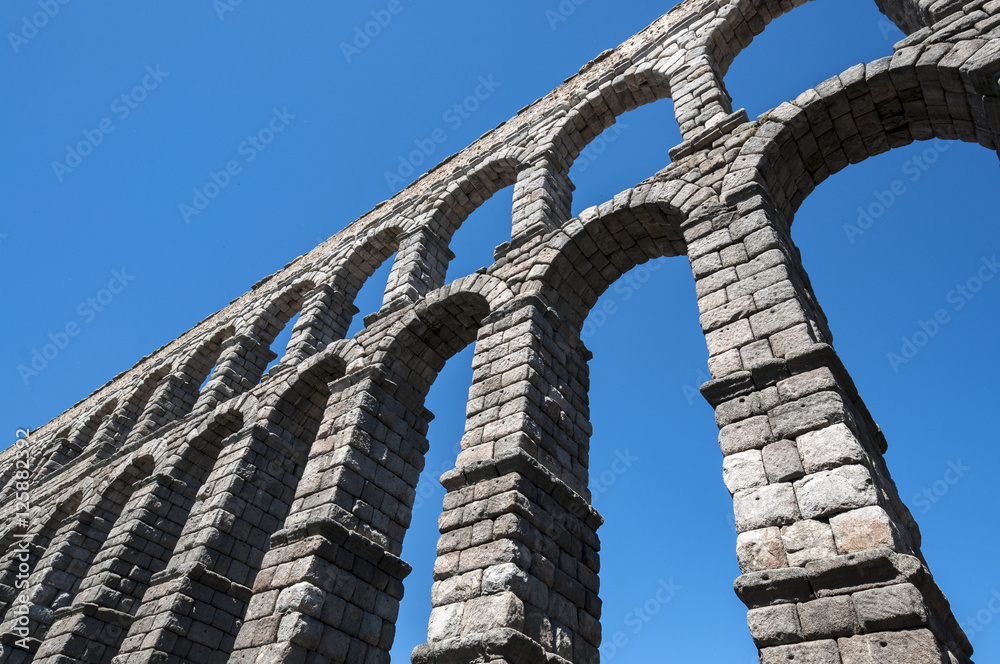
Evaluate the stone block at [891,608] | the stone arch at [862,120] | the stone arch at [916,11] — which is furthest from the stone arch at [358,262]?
the stone block at [891,608]

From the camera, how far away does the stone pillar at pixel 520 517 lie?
17.4 feet

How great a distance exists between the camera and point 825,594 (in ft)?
12.8

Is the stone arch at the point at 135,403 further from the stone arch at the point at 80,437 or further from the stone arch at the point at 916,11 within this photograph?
the stone arch at the point at 916,11

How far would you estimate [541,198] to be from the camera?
1032cm

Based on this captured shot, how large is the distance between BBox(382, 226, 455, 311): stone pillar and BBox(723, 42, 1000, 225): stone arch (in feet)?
18.8

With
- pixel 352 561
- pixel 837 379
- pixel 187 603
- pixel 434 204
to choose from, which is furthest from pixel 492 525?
pixel 434 204

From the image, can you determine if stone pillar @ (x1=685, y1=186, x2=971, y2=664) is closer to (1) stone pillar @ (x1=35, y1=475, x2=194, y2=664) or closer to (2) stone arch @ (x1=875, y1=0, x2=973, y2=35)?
(2) stone arch @ (x1=875, y1=0, x2=973, y2=35)

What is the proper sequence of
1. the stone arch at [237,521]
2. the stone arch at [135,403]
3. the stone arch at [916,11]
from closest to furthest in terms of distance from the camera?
1. the stone arch at [916,11]
2. the stone arch at [237,521]
3. the stone arch at [135,403]

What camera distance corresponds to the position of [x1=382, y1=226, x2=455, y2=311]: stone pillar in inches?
430

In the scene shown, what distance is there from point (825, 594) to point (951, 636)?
0.89m

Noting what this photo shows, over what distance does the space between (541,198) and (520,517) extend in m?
5.99

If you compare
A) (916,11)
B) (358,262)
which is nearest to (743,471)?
(916,11)

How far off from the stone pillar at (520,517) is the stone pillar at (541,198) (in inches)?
76.5

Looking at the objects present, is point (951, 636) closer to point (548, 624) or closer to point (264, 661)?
point (548, 624)
